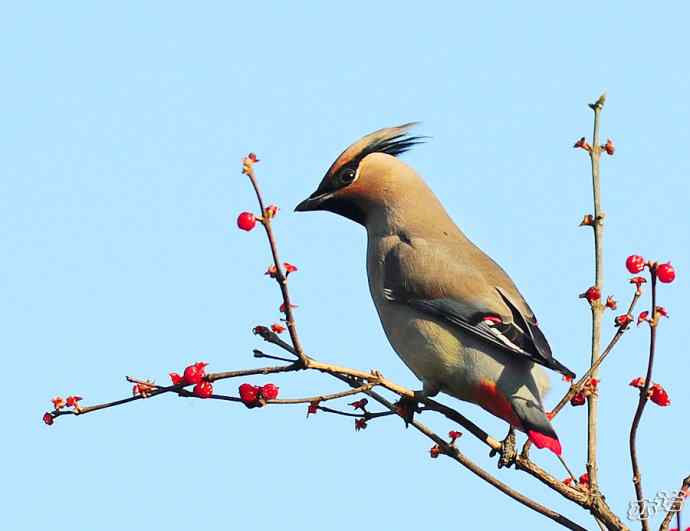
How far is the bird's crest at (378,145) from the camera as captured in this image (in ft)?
15.2

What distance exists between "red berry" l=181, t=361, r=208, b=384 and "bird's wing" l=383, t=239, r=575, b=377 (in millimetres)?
1224

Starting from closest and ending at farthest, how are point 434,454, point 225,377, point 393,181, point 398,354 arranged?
point 225,377 < point 434,454 < point 398,354 < point 393,181

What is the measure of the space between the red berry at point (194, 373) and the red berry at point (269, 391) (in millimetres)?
155

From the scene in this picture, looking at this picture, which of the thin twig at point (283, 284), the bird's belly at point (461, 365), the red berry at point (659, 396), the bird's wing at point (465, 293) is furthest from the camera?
the bird's wing at point (465, 293)

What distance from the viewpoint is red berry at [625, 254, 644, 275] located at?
290 centimetres

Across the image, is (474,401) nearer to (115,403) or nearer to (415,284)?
(415,284)

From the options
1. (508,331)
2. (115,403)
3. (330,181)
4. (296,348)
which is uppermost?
(330,181)

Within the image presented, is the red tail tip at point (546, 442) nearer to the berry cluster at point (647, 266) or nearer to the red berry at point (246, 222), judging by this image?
the berry cluster at point (647, 266)

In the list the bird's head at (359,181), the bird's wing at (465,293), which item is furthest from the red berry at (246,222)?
the bird's head at (359,181)

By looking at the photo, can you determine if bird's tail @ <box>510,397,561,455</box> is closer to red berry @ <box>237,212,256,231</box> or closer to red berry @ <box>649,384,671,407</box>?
red berry @ <box>649,384,671,407</box>

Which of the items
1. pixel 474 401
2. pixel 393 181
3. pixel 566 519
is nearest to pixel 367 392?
pixel 566 519

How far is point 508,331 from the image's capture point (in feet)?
11.9

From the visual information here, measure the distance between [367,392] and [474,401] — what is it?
1.06 metres

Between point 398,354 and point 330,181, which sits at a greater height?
point 330,181
